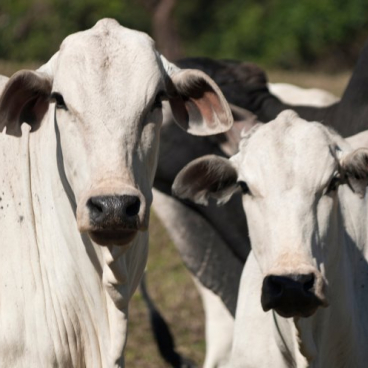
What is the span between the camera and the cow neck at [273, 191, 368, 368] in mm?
5363

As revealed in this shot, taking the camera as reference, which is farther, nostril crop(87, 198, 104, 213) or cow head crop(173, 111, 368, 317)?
cow head crop(173, 111, 368, 317)

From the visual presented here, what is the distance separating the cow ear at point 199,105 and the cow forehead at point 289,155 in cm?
32

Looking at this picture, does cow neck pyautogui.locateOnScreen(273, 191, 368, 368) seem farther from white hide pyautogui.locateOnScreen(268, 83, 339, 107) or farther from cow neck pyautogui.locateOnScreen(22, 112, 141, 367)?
white hide pyautogui.locateOnScreen(268, 83, 339, 107)

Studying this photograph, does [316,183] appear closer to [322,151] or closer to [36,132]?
[322,151]

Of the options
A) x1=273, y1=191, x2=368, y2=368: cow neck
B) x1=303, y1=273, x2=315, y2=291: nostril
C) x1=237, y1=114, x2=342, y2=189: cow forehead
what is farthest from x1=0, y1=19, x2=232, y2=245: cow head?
x1=273, y1=191, x2=368, y2=368: cow neck

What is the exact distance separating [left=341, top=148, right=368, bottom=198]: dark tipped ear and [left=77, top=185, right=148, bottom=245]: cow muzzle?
47.3 inches

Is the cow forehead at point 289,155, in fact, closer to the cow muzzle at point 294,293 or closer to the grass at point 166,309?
the cow muzzle at point 294,293

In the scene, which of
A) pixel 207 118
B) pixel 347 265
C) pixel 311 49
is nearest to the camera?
pixel 207 118

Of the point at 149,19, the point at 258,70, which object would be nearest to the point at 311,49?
the point at 149,19

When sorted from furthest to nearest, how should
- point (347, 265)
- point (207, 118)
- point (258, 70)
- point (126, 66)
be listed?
1. point (258, 70)
2. point (347, 265)
3. point (207, 118)
4. point (126, 66)

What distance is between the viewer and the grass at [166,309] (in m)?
8.92

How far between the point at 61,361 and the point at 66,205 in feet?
1.85

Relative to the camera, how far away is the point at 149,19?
31797 millimetres

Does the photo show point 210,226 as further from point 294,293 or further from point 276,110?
point 294,293
